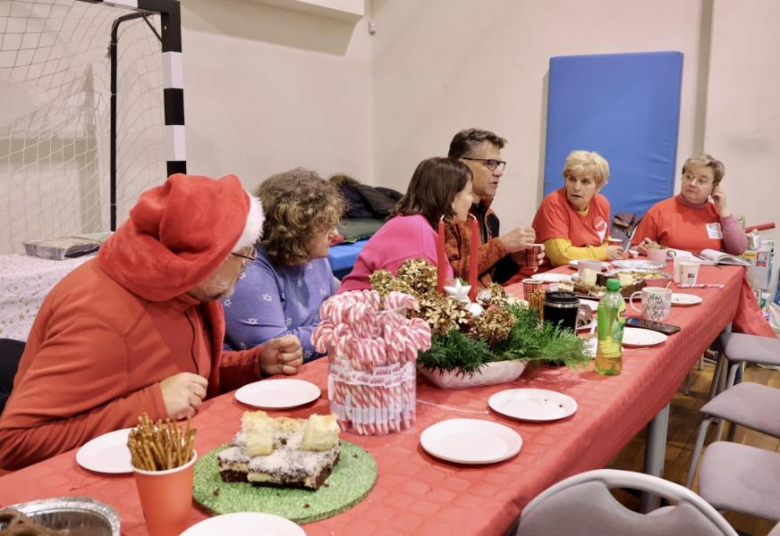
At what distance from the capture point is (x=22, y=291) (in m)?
3.02

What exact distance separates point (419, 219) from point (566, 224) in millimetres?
1482

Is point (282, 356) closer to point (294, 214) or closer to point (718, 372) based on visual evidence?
point (294, 214)

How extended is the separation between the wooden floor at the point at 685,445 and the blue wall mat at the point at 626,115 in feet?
5.24

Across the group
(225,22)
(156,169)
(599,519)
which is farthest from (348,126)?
(599,519)

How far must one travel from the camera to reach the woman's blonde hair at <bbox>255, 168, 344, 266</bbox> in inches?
77.2

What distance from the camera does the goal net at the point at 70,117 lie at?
3639 millimetres

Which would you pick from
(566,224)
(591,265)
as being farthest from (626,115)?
(591,265)

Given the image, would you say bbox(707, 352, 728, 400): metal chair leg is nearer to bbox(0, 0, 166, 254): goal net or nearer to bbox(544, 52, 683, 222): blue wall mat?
bbox(544, 52, 683, 222): blue wall mat

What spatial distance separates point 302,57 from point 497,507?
516 cm

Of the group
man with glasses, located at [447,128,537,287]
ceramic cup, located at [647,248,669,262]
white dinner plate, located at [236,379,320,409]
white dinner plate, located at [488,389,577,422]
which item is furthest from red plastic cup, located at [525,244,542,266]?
white dinner plate, located at [236,379,320,409]

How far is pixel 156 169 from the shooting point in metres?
4.42

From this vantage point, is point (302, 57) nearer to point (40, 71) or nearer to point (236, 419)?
point (40, 71)

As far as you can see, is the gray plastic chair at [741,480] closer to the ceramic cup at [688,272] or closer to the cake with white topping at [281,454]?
the ceramic cup at [688,272]

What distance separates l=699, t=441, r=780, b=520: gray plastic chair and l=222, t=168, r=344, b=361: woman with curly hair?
114cm
